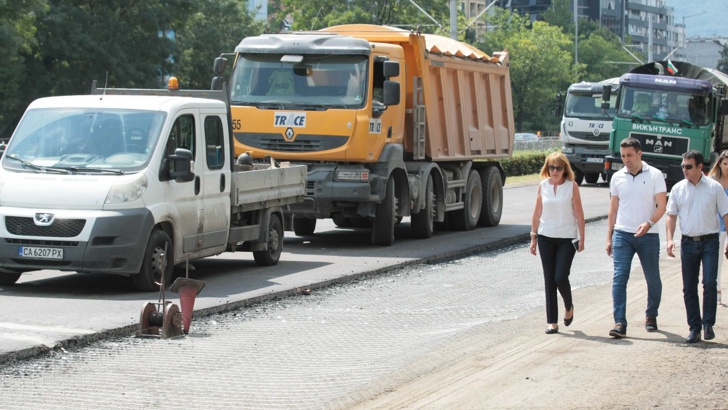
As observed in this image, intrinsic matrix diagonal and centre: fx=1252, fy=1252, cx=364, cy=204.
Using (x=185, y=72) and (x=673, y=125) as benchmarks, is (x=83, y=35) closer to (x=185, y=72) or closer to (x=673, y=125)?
(x=185, y=72)

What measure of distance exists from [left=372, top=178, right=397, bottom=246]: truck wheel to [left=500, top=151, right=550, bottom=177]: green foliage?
2627cm

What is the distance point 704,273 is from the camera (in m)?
10.6

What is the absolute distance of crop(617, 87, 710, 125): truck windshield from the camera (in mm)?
32781

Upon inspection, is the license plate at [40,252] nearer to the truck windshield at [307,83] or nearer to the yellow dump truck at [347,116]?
the yellow dump truck at [347,116]

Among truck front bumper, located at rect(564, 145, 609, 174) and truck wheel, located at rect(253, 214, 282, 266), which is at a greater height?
truck wheel, located at rect(253, 214, 282, 266)

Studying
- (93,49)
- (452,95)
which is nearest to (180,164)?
(452,95)

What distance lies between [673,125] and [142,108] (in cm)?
2195

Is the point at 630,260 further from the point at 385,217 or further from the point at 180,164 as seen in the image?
the point at 385,217

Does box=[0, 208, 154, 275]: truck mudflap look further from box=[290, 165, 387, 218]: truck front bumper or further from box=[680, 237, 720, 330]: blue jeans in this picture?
box=[290, 165, 387, 218]: truck front bumper

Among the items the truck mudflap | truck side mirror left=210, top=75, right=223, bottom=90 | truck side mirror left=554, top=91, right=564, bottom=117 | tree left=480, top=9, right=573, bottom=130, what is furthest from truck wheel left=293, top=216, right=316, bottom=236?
tree left=480, top=9, right=573, bottom=130

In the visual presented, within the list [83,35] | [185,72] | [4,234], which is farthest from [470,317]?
[185,72]

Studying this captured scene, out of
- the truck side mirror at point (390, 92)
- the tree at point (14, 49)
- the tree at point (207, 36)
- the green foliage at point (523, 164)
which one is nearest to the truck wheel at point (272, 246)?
the truck side mirror at point (390, 92)

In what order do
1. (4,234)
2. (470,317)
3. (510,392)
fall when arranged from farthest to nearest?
(4,234), (470,317), (510,392)

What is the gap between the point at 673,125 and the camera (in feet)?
108
